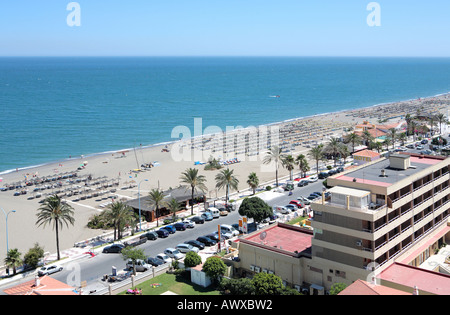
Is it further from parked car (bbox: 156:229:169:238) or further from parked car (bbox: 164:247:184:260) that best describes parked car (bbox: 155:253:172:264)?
parked car (bbox: 156:229:169:238)

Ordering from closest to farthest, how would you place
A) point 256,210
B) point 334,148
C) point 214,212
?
point 256,210 → point 214,212 → point 334,148

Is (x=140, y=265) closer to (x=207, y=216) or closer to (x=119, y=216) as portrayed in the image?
(x=119, y=216)

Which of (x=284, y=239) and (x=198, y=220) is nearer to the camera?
(x=284, y=239)

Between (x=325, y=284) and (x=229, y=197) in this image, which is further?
(x=229, y=197)

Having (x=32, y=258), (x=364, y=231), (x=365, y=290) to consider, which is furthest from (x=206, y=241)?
(x=365, y=290)
